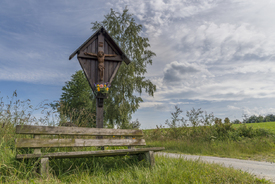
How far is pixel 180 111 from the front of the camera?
9633 millimetres

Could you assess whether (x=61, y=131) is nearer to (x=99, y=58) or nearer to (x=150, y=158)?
(x=150, y=158)

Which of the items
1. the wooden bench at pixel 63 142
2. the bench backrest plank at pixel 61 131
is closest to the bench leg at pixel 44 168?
the wooden bench at pixel 63 142

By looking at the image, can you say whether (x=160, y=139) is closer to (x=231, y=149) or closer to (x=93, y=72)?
(x=231, y=149)

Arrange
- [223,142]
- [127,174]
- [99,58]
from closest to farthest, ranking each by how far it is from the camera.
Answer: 1. [127,174]
2. [99,58]
3. [223,142]

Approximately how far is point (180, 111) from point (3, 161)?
776cm

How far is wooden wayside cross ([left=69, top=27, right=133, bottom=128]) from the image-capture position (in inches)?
219

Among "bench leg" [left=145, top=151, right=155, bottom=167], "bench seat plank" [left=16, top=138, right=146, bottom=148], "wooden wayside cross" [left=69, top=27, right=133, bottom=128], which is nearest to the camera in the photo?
"bench seat plank" [left=16, top=138, right=146, bottom=148]

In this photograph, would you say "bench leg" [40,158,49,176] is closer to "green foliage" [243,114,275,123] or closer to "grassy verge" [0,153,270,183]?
"grassy verge" [0,153,270,183]

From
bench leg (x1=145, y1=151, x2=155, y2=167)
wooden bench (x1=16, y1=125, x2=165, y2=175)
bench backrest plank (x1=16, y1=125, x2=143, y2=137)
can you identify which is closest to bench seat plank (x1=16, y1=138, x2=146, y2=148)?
wooden bench (x1=16, y1=125, x2=165, y2=175)

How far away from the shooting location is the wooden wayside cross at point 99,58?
5.57 m

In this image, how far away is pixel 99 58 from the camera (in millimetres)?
5625

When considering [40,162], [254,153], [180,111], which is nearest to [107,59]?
[40,162]

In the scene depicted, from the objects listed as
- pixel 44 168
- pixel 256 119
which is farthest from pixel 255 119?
pixel 44 168

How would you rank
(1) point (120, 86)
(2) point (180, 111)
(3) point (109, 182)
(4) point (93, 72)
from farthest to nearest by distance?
(1) point (120, 86) → (2) point (180, 111) → (4) point (93, 72) → (3) point (109, 182)
